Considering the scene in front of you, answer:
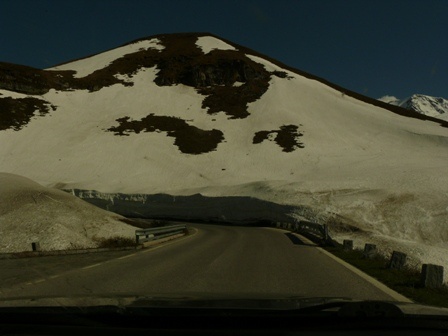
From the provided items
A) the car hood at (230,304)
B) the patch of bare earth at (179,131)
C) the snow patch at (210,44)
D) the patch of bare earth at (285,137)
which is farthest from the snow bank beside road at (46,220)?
the snow patch at (210,44)

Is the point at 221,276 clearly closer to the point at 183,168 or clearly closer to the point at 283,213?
the point at 283,213

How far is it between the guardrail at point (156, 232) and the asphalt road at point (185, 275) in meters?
3.83

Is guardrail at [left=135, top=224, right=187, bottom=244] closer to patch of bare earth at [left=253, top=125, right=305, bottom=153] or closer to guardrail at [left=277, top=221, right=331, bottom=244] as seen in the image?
guardrail at [left=277, top=221, right=331, bottom=244]

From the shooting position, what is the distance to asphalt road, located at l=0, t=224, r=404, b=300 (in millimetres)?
7992

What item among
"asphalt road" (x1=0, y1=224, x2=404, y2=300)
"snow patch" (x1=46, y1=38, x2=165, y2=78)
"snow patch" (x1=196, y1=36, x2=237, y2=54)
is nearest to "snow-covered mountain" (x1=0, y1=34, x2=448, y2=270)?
"snow patch" (x1=46, y1=38, x2=165, y2=78)

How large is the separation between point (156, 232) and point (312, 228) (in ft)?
32.6

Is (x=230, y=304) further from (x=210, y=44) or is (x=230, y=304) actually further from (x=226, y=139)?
(x=210, y=44)

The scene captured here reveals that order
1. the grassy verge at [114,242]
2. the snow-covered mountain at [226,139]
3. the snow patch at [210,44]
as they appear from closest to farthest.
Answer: the grassy verge at [114,242] → the snow-covered mountain at [226,139] → the snow patch at [210,44]

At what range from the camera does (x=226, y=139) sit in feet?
233

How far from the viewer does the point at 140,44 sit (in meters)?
118

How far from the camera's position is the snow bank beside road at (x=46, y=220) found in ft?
61.2

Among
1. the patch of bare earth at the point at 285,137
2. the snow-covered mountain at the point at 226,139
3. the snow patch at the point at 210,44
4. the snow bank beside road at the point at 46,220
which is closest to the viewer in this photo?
the snow bank beside road at the point at 46,220

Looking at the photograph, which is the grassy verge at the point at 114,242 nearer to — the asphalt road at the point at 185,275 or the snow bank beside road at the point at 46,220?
the snow bank beside road at the point at 46,220

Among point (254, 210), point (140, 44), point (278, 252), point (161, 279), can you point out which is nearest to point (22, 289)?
point (161, 279)
